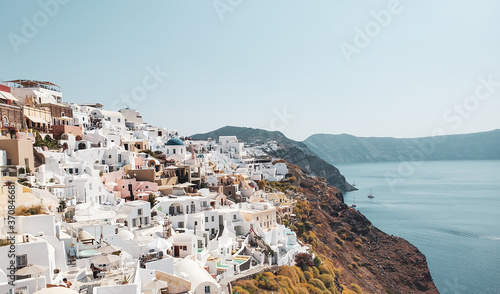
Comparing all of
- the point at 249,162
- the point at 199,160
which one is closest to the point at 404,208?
the point at 249,162

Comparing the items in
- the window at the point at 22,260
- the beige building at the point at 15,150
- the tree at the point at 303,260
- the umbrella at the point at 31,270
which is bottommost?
the tree at the point at 303,260

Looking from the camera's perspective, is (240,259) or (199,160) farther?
(199,160)

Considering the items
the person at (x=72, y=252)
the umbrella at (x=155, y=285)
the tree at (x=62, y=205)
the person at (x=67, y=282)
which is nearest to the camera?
the person at (x=67, y=282)

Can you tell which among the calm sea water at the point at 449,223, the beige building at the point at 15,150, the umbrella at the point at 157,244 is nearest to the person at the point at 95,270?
the umbrella at the point at 157,244

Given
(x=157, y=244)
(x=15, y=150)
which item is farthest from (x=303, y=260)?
(x=15, y=150)

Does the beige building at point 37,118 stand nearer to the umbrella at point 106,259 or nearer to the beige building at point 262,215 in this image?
the beige building at point 262,215

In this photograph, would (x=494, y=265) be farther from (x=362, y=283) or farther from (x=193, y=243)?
(x=193, y=243)

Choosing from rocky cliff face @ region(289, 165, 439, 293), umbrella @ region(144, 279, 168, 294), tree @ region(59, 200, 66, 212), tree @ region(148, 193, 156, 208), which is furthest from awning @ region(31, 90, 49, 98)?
rocky cliff face @ region(289, 165, 439, 293)
